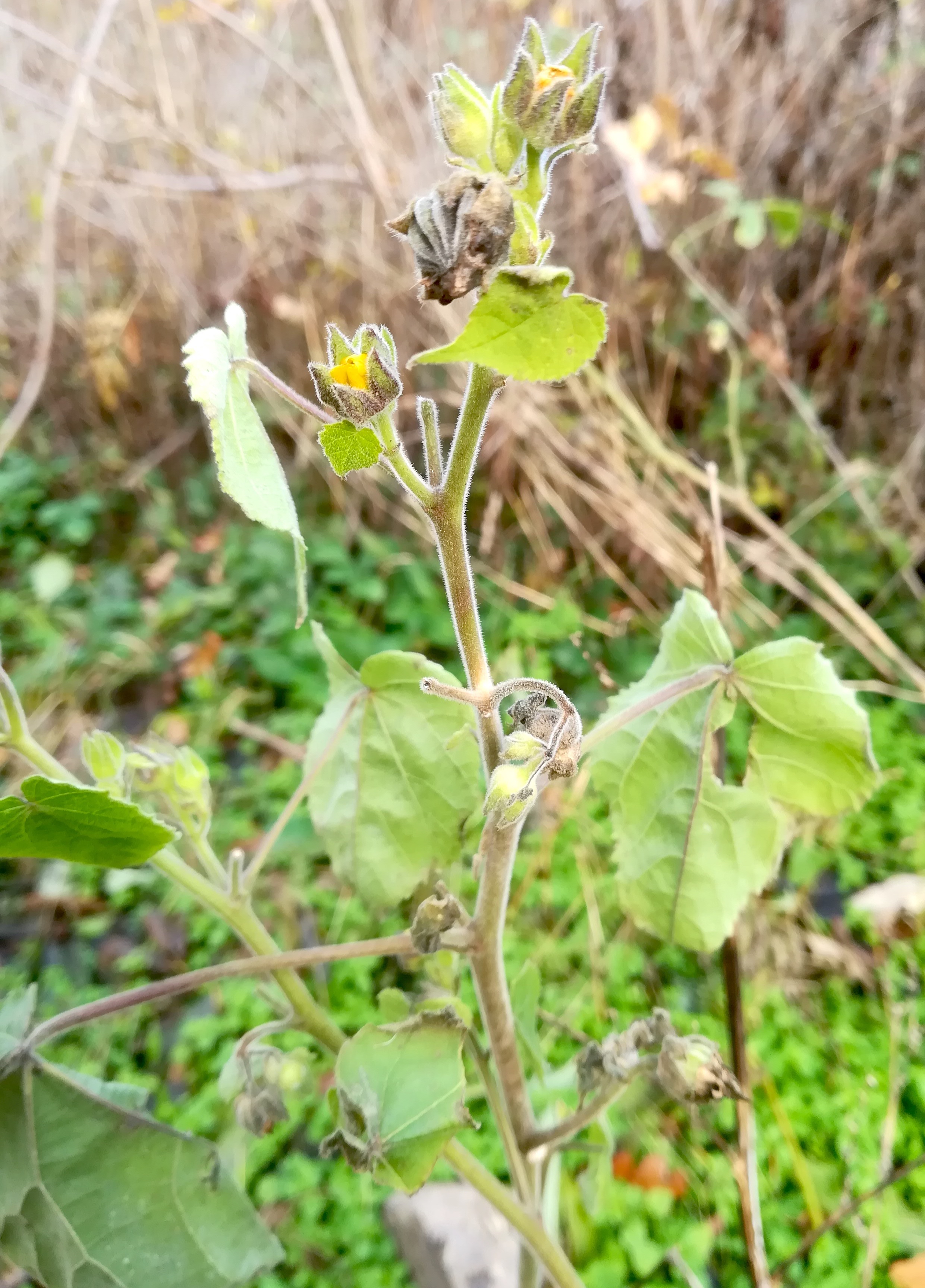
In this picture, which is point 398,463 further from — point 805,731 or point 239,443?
point 805,731

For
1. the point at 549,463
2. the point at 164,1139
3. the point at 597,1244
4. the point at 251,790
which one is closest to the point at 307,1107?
the point at 597,1244

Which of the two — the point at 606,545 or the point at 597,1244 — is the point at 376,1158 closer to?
the point at 597,1244

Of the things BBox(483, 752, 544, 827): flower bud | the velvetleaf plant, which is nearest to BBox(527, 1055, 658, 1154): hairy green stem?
the velvetleaf plant

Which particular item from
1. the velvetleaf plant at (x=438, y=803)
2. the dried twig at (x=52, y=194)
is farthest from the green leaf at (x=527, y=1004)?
the dried twig at (x=52, y=194)

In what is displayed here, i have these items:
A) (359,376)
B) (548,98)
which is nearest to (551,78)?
(548,98)

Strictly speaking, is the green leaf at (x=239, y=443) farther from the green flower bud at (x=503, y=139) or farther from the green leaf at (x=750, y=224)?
the green leaf at (x=750, y=224)

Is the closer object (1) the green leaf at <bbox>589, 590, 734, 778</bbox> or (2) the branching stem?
(2) the branching stem

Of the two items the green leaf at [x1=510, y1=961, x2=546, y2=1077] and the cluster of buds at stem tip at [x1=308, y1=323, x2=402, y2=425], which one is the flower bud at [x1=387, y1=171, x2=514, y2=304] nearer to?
the cluster of buds at stem tip at [x1=308, y1=323, x2=402, y2=425]
